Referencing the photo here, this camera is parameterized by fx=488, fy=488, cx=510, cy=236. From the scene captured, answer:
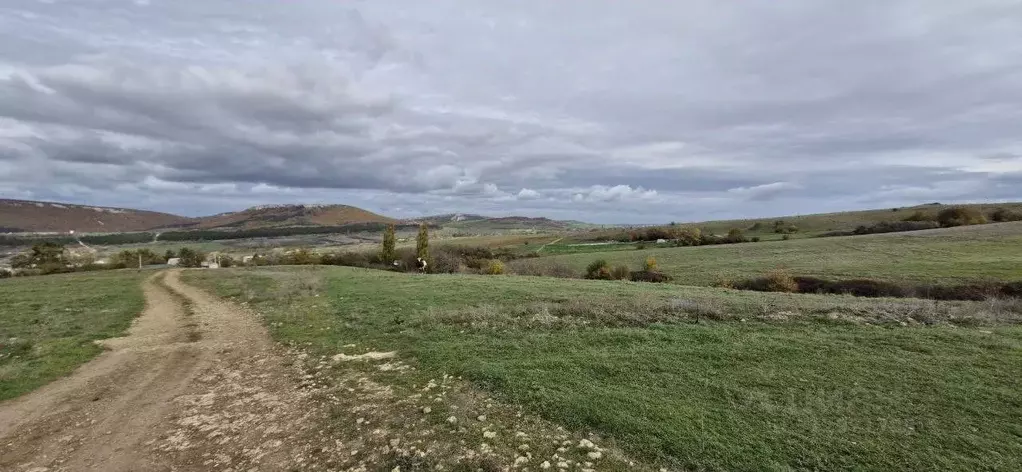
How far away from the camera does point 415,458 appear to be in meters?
6.69

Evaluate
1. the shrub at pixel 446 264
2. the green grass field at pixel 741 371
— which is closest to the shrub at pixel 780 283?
the green grass field at pixel 741 371

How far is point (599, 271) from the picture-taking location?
5172 cm

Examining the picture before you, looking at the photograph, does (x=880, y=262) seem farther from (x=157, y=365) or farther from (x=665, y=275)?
(x=157, y=365)

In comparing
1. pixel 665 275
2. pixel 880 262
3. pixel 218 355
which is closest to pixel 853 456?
pixel 218 355

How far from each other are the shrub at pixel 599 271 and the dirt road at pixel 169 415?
3979 cm

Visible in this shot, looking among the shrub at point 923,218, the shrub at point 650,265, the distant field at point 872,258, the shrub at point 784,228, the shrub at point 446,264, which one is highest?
the shrub at point 923,218

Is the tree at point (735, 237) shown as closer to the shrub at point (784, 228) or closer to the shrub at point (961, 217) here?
the shrub at point (784, 228)

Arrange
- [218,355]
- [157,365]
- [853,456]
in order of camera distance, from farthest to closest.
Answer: [218,355], [157,365], [853,456]

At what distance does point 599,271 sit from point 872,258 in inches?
1055

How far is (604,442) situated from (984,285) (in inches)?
1529

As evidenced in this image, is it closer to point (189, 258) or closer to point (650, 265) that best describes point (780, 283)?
point (650, 265)

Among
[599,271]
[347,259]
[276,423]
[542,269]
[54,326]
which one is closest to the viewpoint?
[276,423]

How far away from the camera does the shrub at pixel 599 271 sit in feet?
166

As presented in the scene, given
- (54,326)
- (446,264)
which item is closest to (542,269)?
(446,264)
